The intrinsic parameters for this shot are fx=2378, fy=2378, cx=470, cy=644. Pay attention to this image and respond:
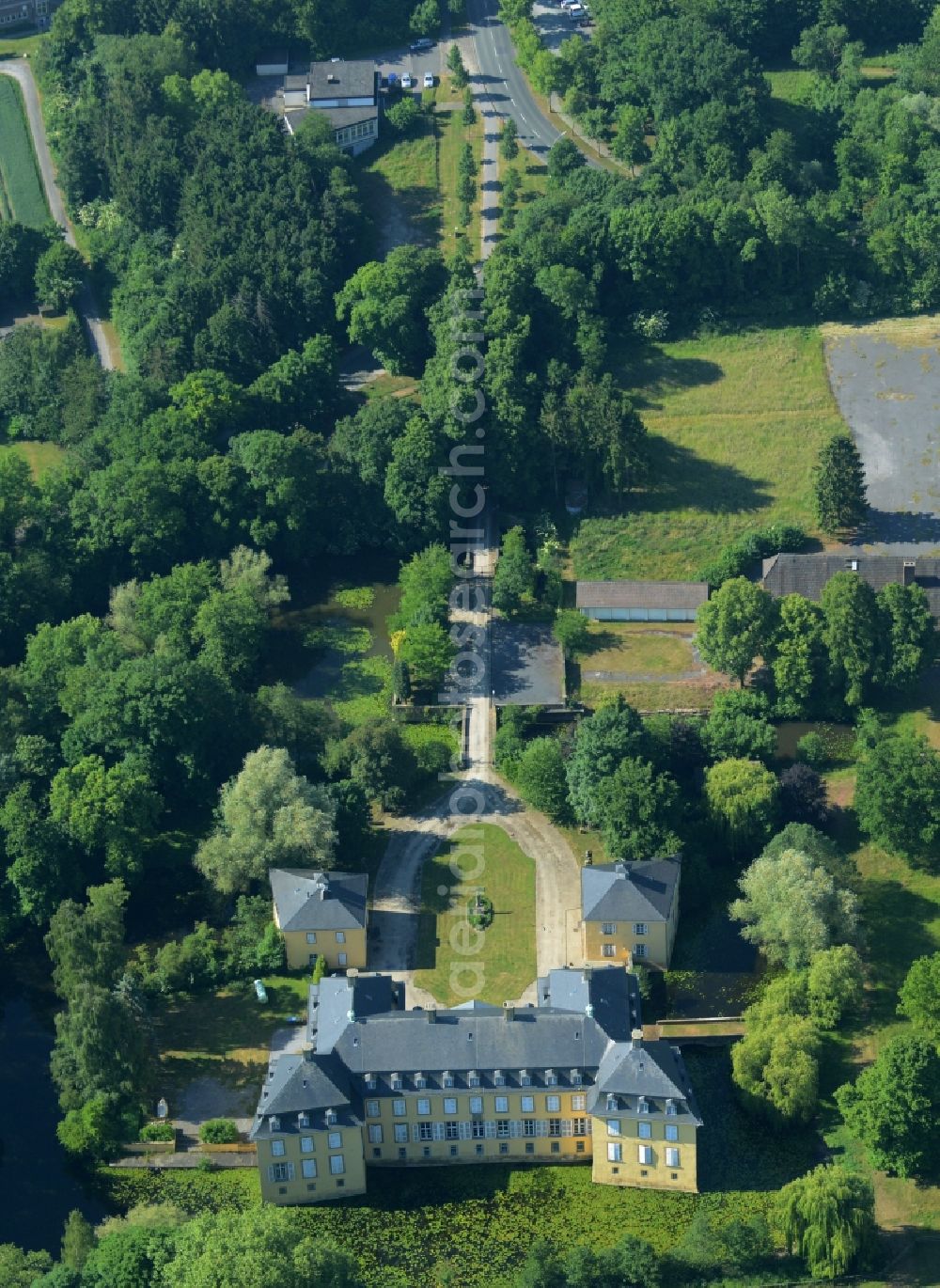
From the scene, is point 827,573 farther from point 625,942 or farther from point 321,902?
point 321,902

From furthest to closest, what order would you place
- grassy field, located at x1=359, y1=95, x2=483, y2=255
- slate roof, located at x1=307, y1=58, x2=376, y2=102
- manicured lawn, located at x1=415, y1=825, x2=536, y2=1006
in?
slate roof, located at x1=307, y1=58, x2=376, y2=102 < grassy field, located at x1=359, y1=95, x2=483, y2=255 < manicured lawn, located at x1=415, y1=825, x2=536, y2=1006

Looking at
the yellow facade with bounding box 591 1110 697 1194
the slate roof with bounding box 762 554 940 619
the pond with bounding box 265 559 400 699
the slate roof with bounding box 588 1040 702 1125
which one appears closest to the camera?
the slate roof with bounding box 588 1040 702 1125

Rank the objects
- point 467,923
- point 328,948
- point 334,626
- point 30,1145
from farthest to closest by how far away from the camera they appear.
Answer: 1. point 334,626
2. point 467,923
3. point 328,948
4. point 30,1145

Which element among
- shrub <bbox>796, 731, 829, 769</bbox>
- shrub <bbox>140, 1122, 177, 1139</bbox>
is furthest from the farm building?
shrub <bbox>140, 1122, 177, 1139</bbox>

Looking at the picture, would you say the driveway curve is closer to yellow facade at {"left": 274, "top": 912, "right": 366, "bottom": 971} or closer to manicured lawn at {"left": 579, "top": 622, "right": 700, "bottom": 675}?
yellow facade at {"left": 274, "top": 912, "right": 366, "bottom": 971}

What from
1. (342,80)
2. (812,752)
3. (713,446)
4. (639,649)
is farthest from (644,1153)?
(342,80)

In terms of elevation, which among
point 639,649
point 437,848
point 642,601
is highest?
point 642,601
